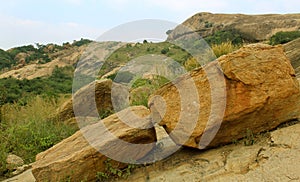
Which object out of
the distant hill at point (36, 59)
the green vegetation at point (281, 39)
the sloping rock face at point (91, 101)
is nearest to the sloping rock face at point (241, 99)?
the sloping rock face at point (91, 101)

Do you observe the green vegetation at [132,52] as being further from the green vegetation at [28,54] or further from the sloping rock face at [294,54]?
the sloping rock face at [294,54]

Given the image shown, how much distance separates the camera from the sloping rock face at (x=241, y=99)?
12.3 feet

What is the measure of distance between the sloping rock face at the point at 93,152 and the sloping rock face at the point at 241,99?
1.42 ft

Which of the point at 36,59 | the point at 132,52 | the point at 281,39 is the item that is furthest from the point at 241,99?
the point at 36,59

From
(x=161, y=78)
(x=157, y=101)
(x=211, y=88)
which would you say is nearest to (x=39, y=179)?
(x=157, y=101)

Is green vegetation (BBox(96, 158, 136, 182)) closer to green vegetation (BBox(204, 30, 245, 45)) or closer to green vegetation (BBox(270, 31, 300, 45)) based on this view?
green vegetation (BBox(270, 31, 300, 45))

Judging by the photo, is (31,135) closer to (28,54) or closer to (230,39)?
(230,39)

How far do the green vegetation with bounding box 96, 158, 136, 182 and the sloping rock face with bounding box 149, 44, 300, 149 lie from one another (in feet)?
2.33

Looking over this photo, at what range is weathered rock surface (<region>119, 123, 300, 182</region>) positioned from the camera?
10.6 ft

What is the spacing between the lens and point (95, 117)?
7461mm

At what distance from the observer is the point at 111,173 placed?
4027 millimetres

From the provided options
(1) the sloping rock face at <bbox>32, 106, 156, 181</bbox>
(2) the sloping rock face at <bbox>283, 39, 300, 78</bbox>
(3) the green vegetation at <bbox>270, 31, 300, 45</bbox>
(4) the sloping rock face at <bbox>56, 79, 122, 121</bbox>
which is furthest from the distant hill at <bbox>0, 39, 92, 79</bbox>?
(1) the sloping rock face at <bbox>32, 106, 156, 181</bbox>

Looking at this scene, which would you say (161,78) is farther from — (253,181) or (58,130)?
(253,181)

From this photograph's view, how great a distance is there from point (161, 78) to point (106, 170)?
3103 mm
